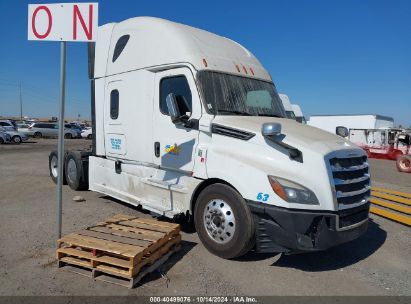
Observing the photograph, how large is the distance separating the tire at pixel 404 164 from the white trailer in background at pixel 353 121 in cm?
3027

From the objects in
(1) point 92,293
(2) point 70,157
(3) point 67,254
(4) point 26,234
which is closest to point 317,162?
(1) point 92,293

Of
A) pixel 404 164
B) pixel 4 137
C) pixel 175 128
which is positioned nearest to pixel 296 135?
pixel 175 128

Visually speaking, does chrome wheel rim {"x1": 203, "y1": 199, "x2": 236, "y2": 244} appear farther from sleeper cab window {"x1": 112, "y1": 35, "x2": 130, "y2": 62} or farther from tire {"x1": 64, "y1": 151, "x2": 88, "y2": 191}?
tire {"x1": 64, "y1": 151, "x2": 88, "y2": 191}

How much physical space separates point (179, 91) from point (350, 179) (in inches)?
111

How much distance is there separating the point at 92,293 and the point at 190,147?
2.45m

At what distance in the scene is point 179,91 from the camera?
574cm

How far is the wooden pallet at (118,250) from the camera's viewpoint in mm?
4145

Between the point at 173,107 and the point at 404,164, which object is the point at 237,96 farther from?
the point at 404,164

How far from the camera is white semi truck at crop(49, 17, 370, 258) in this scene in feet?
14.5

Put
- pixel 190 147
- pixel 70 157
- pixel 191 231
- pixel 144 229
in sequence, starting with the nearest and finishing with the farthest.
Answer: pixel 144 229
pixel 190 147
pixel 191 231
pixel 70 157

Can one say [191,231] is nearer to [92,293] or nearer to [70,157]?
[92,293]

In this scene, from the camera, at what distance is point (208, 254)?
5.16 m

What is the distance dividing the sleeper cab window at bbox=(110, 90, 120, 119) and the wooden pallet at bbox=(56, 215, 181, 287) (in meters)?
2.79

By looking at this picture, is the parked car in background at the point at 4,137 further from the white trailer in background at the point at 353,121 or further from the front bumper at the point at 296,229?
the white trailer in background at the point at 353,121
